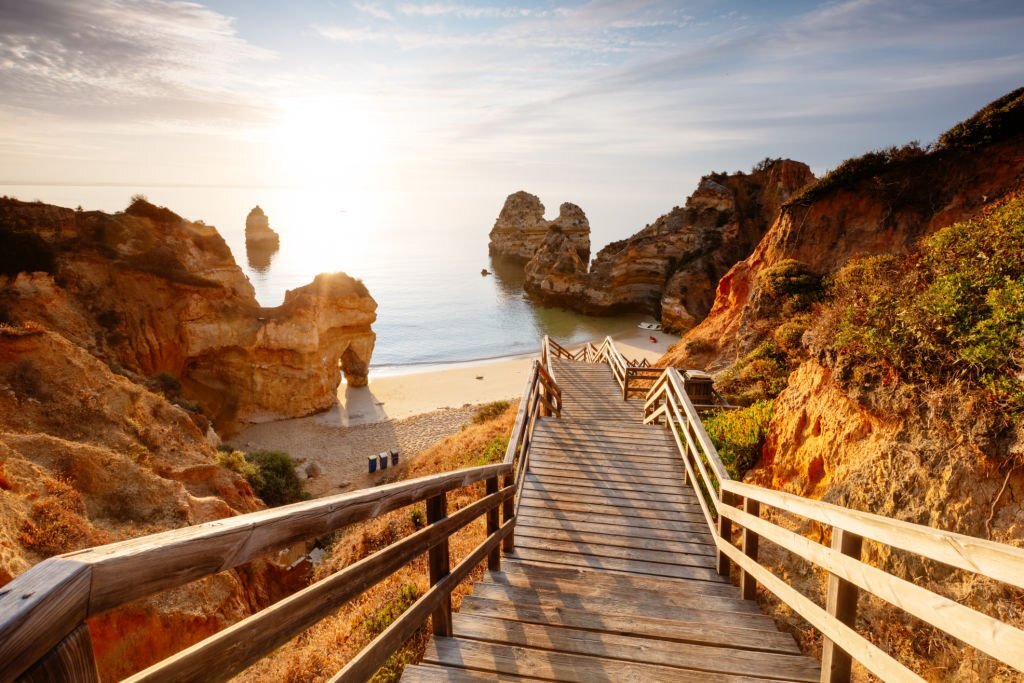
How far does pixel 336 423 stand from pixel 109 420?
13.5 meters

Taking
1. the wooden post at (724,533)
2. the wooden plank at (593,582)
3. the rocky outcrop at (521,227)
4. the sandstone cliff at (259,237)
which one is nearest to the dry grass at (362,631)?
the wooden plank at (593,582)

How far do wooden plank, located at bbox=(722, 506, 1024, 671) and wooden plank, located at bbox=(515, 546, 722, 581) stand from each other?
2.10 m

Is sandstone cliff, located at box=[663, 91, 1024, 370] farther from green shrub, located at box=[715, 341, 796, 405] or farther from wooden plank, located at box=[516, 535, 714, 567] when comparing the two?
wooden plank, located at box=[516, 535, 714, 567]

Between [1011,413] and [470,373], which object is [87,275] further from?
[1011,413]

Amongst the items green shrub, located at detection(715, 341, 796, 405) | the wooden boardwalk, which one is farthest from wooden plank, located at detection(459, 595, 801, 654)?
green shrub, located at detection(715, 341, 796, 405)

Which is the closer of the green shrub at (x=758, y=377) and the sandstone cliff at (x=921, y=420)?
the sandstone cliff at (x=921, y=420)

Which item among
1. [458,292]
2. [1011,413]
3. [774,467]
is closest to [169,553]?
[1011,413]

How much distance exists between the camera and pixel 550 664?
312cm

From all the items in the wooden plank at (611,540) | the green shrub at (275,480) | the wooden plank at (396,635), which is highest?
the wooden plank at (396,635)

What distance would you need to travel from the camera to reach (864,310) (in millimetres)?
6266

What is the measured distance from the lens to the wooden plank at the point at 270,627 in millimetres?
1298

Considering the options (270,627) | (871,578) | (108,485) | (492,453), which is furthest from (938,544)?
(108,485)

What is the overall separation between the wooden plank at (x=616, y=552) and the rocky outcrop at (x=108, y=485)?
12.6 feet

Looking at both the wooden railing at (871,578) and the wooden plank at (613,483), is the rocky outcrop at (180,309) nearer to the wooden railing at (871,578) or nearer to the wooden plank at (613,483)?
the wooden plank at (613,483)
